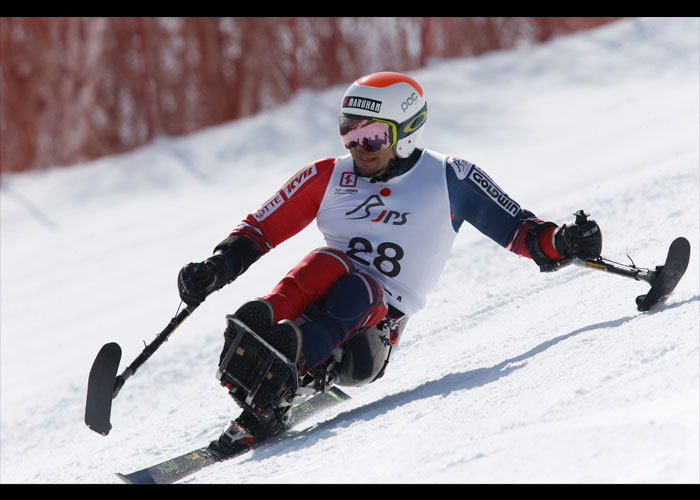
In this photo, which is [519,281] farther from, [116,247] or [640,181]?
[116,247]

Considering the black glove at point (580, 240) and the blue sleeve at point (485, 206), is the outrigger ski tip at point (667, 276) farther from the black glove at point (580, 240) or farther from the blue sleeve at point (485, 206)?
the blue sleeve at point (485, 206)

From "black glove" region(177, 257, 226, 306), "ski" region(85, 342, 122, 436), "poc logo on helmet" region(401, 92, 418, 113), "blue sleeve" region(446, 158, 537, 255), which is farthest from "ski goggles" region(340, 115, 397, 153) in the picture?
"ski" region(85, 342, 122, 436)

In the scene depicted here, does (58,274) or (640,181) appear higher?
(640,181)

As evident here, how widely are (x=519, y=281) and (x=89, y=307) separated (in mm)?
3758

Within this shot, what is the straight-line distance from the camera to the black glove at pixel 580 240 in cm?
383

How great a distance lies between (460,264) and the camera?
6.48 meters

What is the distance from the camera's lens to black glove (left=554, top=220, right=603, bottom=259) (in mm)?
3834

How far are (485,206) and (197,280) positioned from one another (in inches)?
53.4

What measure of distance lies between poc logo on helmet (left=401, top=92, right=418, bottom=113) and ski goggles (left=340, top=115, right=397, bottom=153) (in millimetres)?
108

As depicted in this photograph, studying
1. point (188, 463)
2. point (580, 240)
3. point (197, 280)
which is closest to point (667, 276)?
point (580, 240)

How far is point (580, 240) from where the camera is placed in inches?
151

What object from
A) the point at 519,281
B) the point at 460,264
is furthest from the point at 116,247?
the point at 519,281

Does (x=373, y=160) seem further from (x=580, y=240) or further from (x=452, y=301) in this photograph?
(x=452, y=301)

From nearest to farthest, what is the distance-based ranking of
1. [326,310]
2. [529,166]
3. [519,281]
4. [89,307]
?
[326,310] < [519,281] < [89,307] < [529,166]
